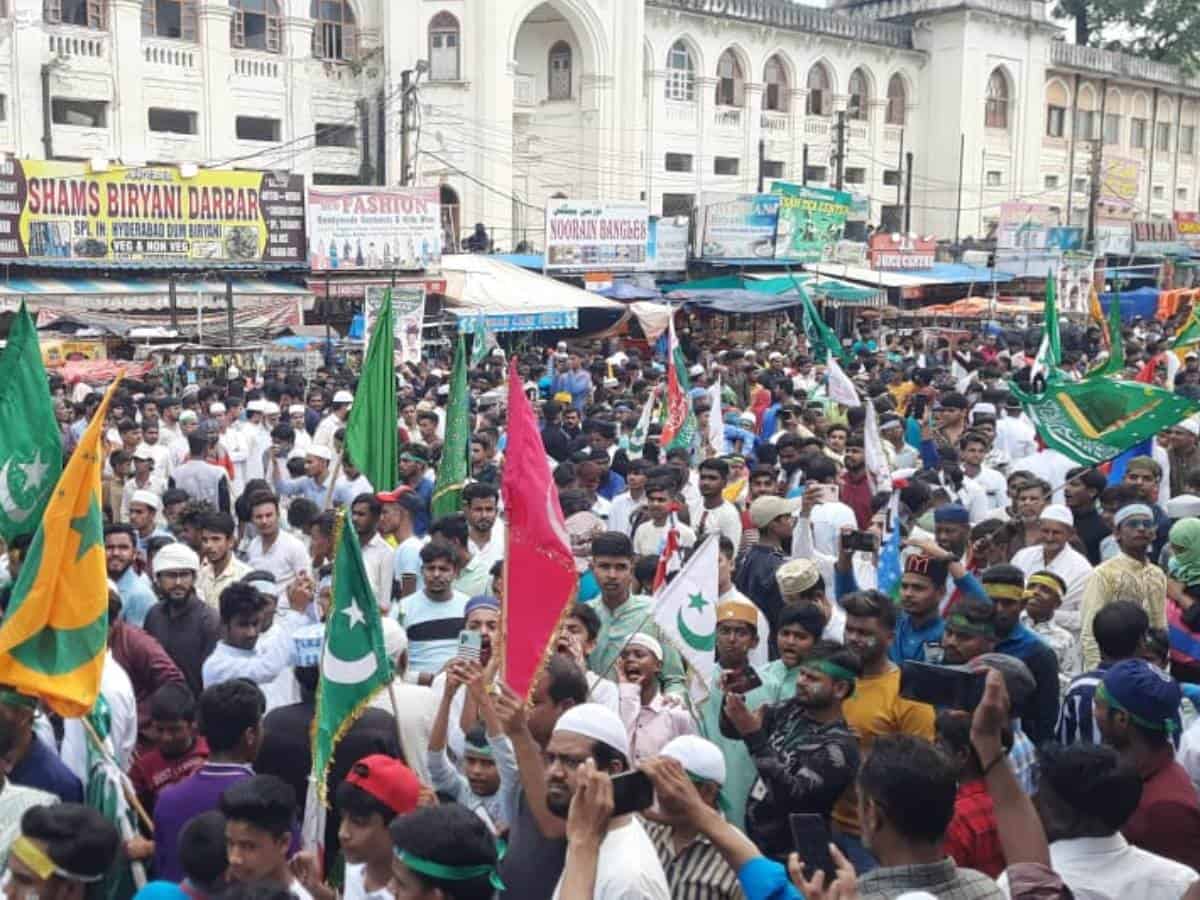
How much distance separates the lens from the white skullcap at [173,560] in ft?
18.8

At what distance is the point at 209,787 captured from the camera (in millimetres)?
3855

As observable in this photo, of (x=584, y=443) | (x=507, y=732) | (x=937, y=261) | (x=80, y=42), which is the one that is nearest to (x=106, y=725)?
(x=507, y=732)

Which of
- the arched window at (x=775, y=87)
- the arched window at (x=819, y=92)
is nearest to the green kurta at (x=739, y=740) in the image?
the arched window at (x=775, y=87)

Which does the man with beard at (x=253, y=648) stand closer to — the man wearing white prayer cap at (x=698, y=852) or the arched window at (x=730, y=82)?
the man wearing white prayer cap at (x=698, y=852)

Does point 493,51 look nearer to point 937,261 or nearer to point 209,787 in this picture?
point 937,261

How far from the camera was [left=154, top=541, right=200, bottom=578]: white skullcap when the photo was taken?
18.8ft

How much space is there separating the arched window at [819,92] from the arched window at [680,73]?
17.1 ft

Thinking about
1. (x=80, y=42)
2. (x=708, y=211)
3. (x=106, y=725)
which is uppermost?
(x=80, y=42)

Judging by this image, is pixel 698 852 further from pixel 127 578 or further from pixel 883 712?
pixel 127 578

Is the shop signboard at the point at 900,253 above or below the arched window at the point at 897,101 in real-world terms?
below

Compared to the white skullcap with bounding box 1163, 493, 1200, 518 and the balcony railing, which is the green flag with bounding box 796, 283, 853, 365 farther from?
the balcony railing

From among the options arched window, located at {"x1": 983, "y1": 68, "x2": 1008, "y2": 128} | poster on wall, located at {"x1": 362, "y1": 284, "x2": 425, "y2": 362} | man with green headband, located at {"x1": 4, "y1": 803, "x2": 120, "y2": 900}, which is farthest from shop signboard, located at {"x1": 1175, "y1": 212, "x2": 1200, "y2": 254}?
man with green headband, located at {"x1": 4, "y1": 803, "x2": 120, "y2": 900}

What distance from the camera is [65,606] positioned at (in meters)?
4.17

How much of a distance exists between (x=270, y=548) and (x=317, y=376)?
876cm
